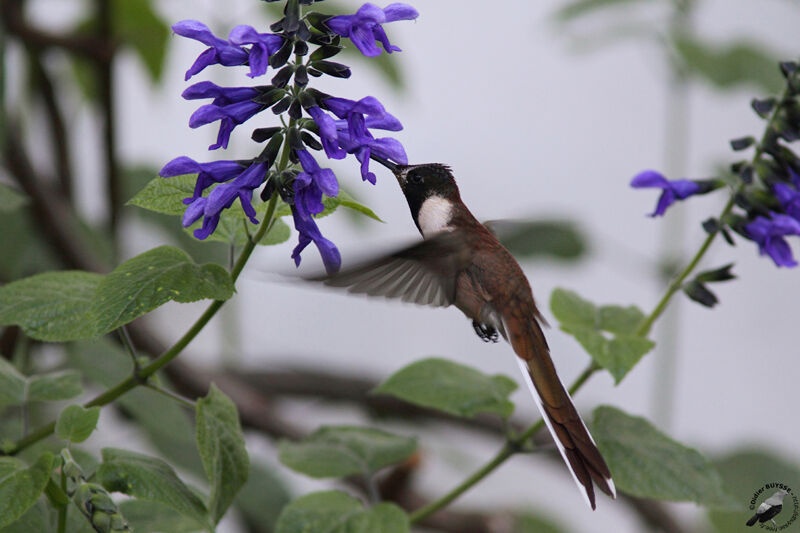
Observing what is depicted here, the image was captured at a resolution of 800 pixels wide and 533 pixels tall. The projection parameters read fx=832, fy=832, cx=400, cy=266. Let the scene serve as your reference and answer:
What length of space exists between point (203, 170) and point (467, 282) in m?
0.20

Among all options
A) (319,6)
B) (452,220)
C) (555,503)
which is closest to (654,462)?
(452,220)

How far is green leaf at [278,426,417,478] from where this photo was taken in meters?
0.58

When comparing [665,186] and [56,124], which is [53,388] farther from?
[56,124]

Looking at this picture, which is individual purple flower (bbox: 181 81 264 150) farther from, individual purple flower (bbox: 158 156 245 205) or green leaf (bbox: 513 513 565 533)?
green leaf (bbox: 513 513 565 533)

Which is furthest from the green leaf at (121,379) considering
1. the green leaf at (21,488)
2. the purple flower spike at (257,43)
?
the purple flower spike at (257,43)

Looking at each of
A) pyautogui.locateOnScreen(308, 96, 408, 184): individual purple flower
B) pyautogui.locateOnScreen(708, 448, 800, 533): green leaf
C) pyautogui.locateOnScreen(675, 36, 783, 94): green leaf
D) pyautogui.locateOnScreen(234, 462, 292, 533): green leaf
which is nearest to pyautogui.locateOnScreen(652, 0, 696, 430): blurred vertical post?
pyautogui.locateOnScreen(675, 36, 783, 94): green leaf

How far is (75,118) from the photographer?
4.27 ft

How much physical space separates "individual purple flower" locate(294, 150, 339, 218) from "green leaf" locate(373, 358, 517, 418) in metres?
0.19

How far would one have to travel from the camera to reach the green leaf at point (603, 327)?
0.51 m

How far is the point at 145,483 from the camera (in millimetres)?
410

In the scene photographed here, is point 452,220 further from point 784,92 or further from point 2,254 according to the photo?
point 2,254

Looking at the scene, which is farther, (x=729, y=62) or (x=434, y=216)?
(x=729, y=62)

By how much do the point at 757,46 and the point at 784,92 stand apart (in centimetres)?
73

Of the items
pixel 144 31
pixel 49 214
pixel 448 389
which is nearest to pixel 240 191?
pixel 448 389
